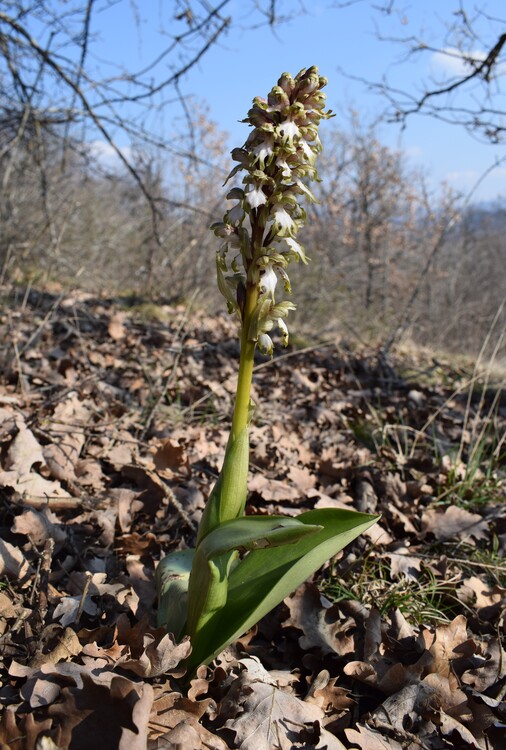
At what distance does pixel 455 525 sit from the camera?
263 cm

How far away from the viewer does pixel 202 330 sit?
5656mm

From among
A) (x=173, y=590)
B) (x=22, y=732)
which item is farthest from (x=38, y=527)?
(x=22, y=732)

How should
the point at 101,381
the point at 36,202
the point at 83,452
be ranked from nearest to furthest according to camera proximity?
the point at 83,452 < the point at 101,381 < the point at 36,202

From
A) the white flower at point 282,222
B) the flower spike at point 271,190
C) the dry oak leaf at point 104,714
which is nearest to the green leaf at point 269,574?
the dry oak leaf at point 104,714

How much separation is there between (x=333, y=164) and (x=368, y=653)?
2185cm

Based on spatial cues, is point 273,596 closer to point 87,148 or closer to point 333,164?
point 87,148

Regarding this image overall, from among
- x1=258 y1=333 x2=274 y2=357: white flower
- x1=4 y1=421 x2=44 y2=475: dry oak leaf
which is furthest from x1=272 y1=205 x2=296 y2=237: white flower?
x1=4 y1=421 x2=44 y2=475: dry oak leaf

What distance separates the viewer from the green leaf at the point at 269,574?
1.42m

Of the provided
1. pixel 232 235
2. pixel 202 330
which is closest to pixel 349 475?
pixel 232 235

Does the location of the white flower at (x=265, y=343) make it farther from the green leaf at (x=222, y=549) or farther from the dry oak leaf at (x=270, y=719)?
the dry oak leaf at (x=270, y=719)

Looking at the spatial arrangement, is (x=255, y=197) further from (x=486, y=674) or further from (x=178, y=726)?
(x=486, y=674)

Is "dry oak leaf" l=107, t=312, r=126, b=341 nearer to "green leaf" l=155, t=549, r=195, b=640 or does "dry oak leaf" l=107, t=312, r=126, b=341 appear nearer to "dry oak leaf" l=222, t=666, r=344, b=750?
→ "green leaf" l=155, t=549, r=195, b=640

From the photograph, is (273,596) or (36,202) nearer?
(273,596)

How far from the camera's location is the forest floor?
58.5 inches
